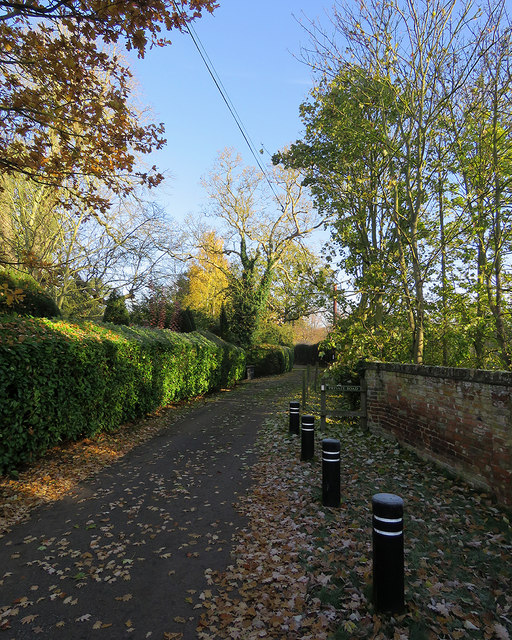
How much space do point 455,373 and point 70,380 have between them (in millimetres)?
6458

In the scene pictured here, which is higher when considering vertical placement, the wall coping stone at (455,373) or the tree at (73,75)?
the tree at (73,75)

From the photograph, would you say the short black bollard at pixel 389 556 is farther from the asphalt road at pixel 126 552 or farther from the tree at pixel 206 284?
the tree at pixel 206 284

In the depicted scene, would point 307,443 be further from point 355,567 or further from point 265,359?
point 265,359

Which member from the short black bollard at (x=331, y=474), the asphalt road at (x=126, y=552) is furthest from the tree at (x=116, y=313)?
the short black bollard at (x=331, y=474)

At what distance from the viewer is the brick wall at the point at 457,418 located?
187 inches

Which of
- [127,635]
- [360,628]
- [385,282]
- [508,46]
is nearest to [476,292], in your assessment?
[385,282]

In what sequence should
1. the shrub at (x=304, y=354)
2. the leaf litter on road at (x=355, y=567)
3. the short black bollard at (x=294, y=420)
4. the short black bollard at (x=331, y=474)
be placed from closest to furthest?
1. the leaf litter on road at (x=355, y=567)
2. the short black bollard at (x=331, y=474)
3. the short black bollard at (x=294, y=420)
4. the shrub at (x=304, y=354)

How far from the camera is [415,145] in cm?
891

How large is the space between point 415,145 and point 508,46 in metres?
2.34

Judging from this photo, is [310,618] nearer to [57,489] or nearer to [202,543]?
[202,543]

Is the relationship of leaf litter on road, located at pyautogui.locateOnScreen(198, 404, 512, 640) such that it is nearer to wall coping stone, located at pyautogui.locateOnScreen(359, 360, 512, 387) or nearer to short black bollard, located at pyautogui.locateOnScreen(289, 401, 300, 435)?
wall coping stone, located at pyautogui.locateOnScreen(359, 360, 512, 387)

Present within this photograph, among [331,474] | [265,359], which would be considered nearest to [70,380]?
[331,474]

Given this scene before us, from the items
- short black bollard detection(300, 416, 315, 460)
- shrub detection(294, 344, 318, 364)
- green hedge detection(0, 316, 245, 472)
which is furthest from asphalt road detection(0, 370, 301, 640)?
shrub detection(294, 344, 318, 364)

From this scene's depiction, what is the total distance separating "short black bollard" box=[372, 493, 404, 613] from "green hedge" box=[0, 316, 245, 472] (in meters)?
5.10
